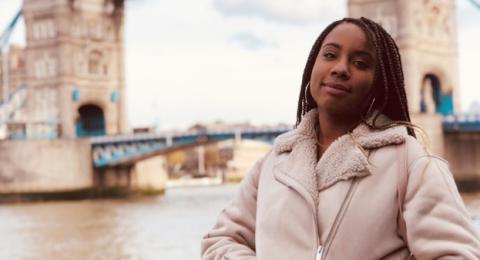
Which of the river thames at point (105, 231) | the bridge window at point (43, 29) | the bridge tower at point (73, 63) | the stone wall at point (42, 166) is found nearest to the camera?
the river thames at point (105, 231)

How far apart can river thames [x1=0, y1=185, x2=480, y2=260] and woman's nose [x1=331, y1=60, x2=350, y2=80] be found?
5.84m

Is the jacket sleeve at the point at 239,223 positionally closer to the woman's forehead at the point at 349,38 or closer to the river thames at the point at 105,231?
the woman's forehead at the point at 349,38

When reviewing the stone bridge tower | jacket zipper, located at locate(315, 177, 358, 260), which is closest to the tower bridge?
the stone bridge tower

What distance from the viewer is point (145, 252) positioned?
10.0 m

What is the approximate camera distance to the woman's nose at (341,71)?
1304 mm

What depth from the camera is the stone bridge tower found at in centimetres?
2244

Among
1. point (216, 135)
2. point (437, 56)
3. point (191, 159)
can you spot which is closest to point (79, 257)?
point (216, 135)

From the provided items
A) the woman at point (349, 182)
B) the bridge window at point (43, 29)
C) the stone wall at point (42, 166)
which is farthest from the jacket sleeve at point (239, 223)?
the bridge window at point (43, 29)

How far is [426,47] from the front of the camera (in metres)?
23.5

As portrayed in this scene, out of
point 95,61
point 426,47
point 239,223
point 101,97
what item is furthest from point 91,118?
point 239,223

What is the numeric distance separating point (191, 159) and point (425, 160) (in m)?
64.6

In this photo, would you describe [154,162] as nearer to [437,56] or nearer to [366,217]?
[437,56]

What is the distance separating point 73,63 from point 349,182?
26.4 meters

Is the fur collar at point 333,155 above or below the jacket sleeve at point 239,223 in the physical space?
above
